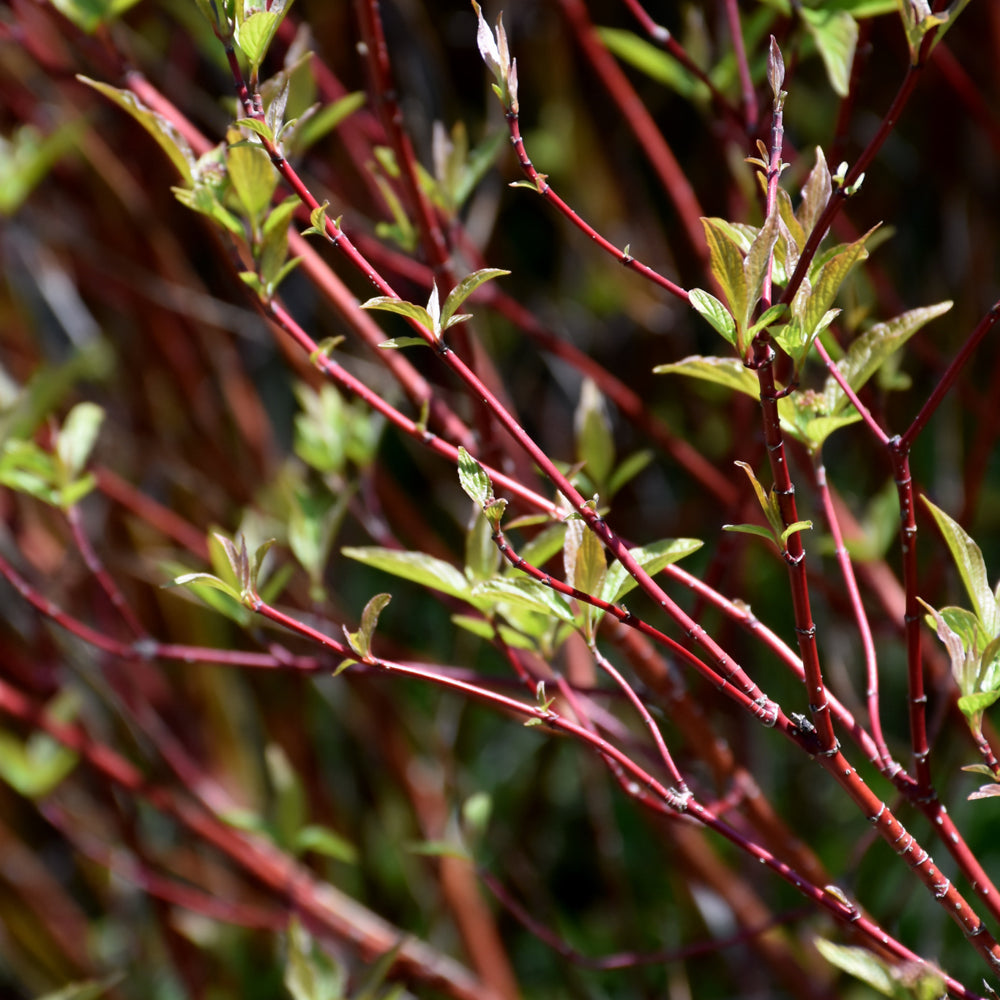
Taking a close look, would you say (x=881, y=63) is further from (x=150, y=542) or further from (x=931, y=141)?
(x=150, y=542)

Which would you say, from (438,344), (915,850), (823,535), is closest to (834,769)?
(915,850)

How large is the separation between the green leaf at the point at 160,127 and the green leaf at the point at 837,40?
36cm

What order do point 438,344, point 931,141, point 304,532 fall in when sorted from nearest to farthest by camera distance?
1. point 438,344
2. point 304,532
3. point 931,141

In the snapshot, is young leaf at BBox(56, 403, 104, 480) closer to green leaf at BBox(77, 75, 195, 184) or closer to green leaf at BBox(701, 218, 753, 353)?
green leaf at BBox(77, 75, 195, 184)

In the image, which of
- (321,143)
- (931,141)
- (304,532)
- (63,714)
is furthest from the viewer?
(321,143)

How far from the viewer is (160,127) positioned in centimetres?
51

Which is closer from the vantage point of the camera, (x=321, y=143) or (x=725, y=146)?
(x=725, y=146)

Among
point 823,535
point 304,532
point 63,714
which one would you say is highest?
point 304,532

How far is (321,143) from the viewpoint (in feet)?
4.26

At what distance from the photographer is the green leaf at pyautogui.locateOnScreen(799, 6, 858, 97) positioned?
0.55 metres

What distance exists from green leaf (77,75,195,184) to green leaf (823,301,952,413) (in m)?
0.35

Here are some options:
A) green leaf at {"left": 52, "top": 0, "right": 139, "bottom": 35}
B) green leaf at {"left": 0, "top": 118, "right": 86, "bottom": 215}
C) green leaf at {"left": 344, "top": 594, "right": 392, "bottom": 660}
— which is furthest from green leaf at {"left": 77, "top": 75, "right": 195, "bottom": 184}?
green leaf at {"left": 0, "top": 118, "right": 86, "bottom": 215}

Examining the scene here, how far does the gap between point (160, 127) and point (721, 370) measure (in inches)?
12.5

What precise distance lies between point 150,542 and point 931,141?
108 cm
